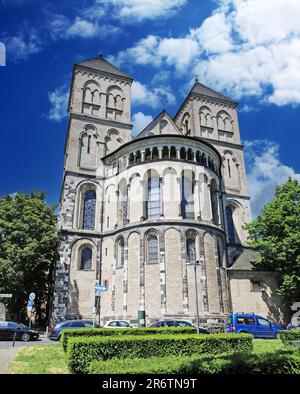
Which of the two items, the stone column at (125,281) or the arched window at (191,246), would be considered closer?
the stone column at (125,281)

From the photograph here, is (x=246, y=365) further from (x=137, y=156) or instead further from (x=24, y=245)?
(x=24, y=245)

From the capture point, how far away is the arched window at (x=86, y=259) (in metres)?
30.3

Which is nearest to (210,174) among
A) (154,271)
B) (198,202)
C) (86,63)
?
(198,202)

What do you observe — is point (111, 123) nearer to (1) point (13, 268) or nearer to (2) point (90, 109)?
(2) point (90, 109)

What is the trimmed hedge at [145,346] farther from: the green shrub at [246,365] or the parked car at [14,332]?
the parked car at [14,332]

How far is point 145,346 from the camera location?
11156mm

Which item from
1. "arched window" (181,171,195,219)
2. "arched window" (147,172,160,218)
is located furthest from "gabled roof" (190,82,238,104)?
"arched window" (147,172,160,218)

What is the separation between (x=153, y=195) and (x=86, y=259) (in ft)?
30.0

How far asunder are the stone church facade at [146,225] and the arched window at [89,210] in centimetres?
10

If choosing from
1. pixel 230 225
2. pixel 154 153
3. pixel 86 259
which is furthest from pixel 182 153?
pixel 86 259

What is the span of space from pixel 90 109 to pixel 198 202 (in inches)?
723

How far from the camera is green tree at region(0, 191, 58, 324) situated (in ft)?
89.1

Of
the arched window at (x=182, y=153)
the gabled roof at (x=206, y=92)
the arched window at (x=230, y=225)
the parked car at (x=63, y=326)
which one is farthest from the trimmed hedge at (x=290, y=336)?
the gabled roof at (x=206, y=92)
